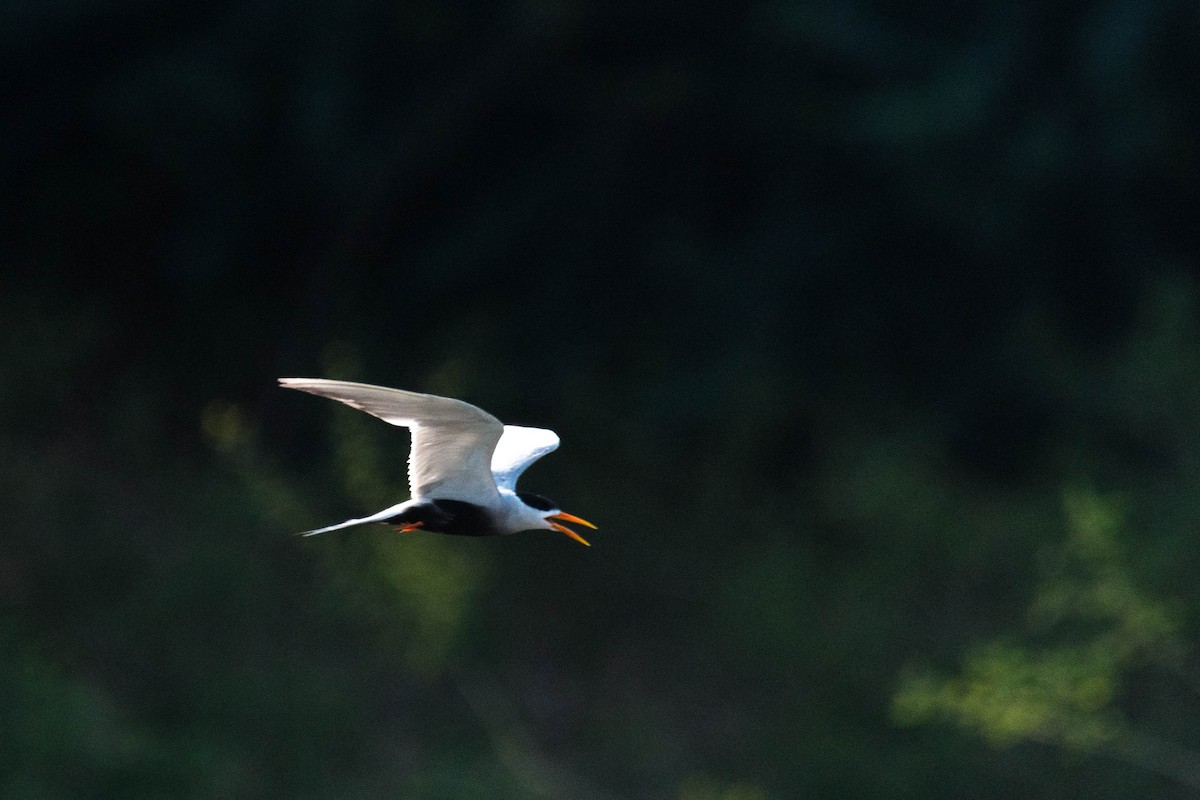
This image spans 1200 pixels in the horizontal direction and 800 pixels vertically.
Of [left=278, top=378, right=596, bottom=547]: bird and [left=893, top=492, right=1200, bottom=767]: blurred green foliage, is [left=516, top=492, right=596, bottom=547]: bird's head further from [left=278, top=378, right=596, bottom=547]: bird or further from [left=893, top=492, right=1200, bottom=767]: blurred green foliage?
[left=893, top=492, right=1200, bottom=767]: blurred green foliage

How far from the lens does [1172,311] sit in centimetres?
1295

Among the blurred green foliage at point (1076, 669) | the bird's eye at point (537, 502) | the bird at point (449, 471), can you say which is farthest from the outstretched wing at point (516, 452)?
the blurred green foliage at point (1076, 669)

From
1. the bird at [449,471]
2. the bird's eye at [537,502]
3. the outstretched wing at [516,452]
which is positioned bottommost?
the bird at [449,471]

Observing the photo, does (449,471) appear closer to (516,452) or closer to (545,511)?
(545,511)

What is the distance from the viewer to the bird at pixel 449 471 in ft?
12.0

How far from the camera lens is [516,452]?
465 cm

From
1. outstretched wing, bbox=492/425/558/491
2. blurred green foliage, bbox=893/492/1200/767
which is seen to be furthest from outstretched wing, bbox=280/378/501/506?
blurred green foliage, bbox=893/492/1200/767

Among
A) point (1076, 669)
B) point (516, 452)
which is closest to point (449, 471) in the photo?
point (516, 452)

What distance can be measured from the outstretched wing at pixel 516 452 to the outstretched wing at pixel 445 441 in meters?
0.33

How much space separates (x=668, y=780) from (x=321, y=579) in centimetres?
252

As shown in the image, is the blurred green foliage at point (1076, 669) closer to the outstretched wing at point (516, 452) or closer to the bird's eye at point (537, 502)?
the outstretched wing at point (516, 452)

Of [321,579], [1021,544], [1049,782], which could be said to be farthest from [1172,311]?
[321,579]

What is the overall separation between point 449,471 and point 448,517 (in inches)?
5.1

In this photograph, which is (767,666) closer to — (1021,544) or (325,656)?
(1021,544)
